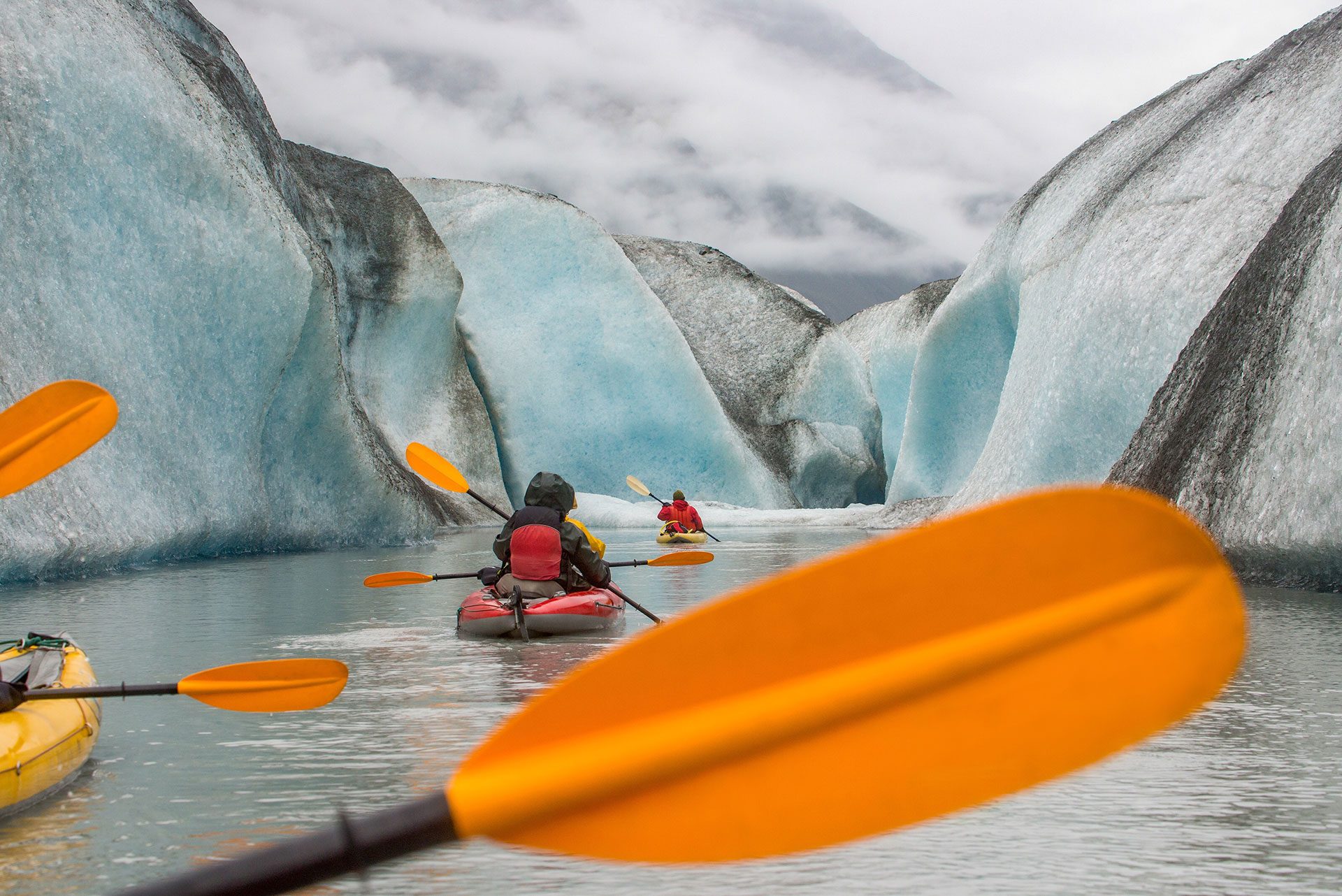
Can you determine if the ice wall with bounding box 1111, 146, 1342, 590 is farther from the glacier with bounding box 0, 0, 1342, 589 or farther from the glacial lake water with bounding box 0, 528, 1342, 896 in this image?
the glacial lake water with bounding box 0, 528, 1342, 896

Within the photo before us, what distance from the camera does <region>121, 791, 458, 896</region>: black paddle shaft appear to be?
1.08m

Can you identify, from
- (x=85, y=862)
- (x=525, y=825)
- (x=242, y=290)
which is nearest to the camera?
(x=525, y=825)

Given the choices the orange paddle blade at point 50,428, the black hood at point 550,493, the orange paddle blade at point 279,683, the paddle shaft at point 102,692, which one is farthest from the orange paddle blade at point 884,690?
the black hood at point 550,493

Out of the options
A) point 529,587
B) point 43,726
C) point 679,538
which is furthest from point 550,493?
point 679,538

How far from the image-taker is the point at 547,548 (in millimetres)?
6215

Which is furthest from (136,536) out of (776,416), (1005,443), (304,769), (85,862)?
(776,416)

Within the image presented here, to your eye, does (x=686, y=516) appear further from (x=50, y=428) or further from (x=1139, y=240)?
(x=50, y=428)

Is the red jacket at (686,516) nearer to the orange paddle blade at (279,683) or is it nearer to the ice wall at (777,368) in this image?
the orange paddle blade at (279,683)

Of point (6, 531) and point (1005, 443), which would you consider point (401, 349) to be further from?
point (6, 531)

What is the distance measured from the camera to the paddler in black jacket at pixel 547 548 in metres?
6.12

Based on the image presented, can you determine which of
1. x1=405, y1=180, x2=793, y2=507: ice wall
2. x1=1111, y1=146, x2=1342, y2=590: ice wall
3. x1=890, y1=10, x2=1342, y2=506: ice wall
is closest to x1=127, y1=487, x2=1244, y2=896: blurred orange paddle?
x1=1111, y1=146, x2=1342, y2=590: ice wall

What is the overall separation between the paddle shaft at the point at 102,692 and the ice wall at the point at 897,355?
2712 centimetres

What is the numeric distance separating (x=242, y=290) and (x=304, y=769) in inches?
412

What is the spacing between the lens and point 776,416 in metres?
29.9
